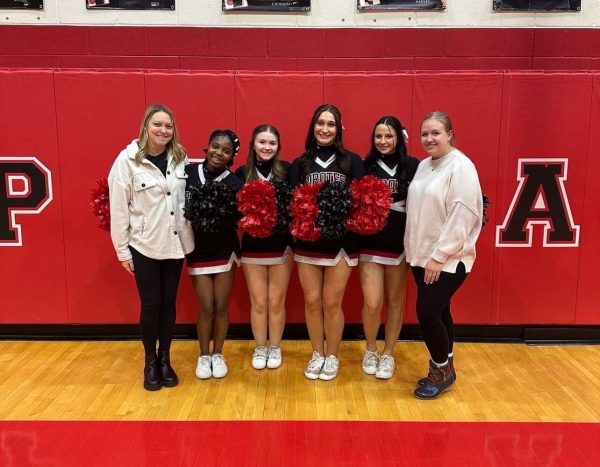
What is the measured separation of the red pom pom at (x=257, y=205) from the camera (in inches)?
114

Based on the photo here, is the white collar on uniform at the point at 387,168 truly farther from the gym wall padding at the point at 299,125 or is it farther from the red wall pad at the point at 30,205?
the red wall pad at the point at 30,205

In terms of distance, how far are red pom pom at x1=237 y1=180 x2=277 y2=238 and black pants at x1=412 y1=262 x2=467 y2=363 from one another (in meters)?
0.88

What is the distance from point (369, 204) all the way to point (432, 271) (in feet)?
1.62

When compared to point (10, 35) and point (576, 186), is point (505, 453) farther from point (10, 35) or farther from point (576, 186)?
point (10, 35)

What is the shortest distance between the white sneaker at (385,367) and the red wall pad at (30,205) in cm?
233

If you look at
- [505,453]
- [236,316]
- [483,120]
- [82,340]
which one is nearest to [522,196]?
[483,120]

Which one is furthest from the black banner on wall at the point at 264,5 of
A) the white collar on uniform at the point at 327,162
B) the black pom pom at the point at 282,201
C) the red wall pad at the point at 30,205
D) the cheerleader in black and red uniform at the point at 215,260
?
the black pom pom at the point at 282,201

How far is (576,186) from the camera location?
3.63 m

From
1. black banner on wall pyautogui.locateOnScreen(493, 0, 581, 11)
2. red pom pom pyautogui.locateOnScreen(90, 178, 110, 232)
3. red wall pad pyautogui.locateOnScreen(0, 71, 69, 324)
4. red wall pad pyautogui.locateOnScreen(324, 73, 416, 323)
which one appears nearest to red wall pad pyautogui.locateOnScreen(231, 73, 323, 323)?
red wall pad pyautogui.locateOnScreen(324, 73, 416, 323)

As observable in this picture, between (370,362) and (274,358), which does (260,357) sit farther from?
(370,362)

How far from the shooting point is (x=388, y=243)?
305 centimetres

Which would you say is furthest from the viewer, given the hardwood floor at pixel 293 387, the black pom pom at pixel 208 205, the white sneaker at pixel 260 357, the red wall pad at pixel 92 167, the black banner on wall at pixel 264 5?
the black banner on wall at pixel 264 5

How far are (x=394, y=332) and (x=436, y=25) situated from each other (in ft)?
8.16

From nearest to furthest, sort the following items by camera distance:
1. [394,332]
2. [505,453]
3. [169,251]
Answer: [505,453]
[169,251]
[394,332]
